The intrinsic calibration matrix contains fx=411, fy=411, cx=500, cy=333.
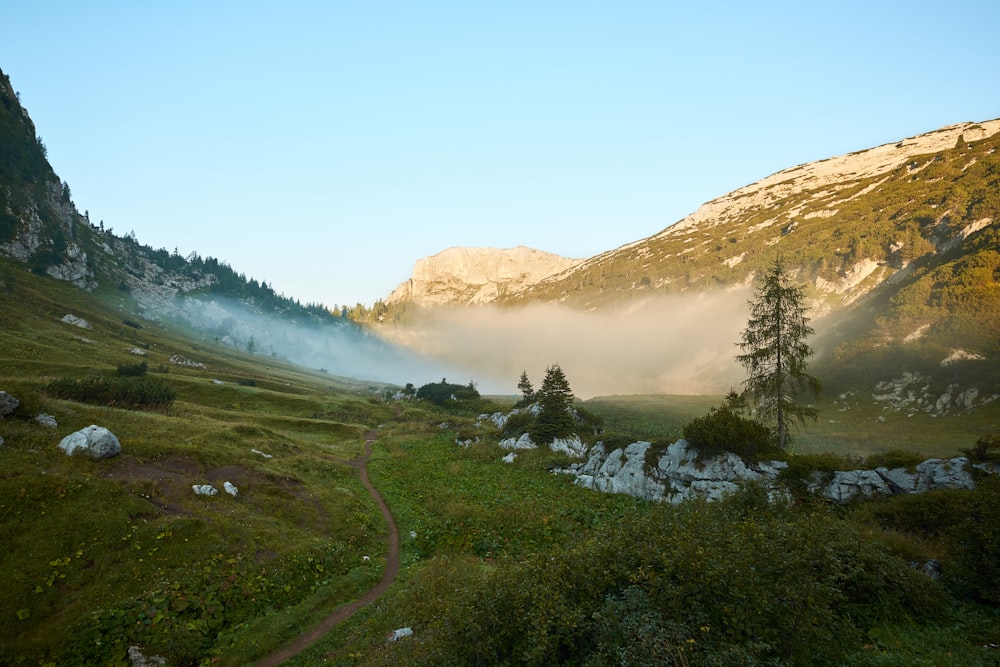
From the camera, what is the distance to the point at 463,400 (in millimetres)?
105688

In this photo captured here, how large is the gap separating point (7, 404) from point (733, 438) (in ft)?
152

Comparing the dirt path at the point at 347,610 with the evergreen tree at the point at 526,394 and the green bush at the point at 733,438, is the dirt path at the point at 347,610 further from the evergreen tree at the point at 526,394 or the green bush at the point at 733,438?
the evergreen tree at the point at 526,394

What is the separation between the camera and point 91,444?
24.2 m

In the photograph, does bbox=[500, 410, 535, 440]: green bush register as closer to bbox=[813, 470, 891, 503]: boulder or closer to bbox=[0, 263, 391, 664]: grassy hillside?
bbox=[0, 263, 391, 664]: grassy hillside

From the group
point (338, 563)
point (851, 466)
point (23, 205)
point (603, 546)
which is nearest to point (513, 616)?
point (603, 546)

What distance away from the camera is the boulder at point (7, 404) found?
997 inches

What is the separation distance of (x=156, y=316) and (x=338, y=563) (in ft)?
719

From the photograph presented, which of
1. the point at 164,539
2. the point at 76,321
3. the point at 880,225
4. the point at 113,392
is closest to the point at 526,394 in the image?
the point at 113,392

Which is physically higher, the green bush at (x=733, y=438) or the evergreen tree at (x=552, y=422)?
the green bush at (x=733, y=438)

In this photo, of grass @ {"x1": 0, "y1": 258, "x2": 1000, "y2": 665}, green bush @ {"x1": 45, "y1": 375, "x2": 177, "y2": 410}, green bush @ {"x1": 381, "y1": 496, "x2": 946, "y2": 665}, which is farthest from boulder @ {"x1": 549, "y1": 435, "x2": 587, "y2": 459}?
green bush @ {"x1": 45, "y1": 375, "x2": 177, "y2": 410}

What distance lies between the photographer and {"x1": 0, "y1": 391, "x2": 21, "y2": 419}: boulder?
997 inches

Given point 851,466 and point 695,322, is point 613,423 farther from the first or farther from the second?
point 695,322

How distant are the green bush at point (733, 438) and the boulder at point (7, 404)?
44.3m

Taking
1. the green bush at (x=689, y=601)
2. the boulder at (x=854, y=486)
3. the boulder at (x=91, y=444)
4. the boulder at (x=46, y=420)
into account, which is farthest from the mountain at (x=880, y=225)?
the boulder at (x=46, y=420)
